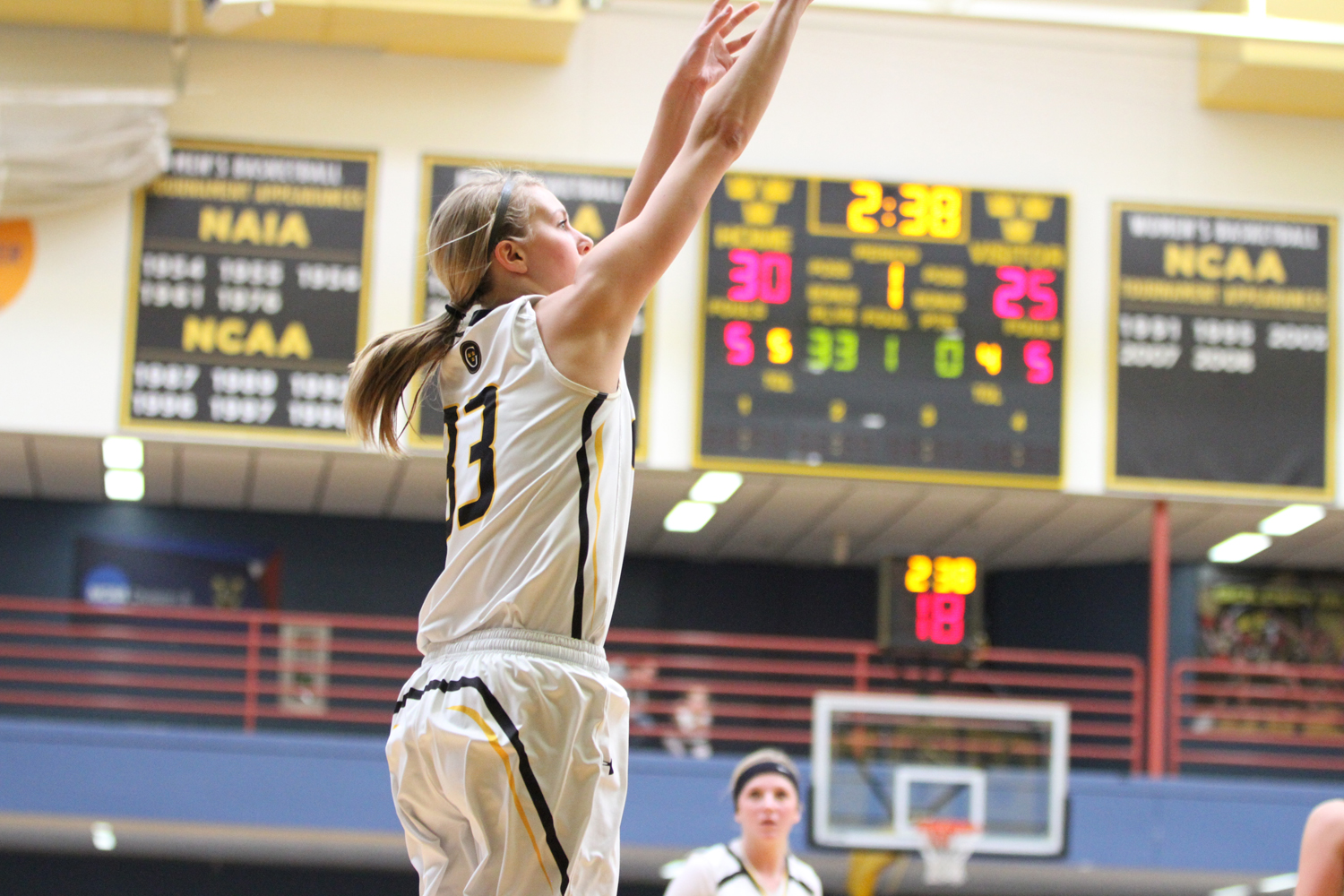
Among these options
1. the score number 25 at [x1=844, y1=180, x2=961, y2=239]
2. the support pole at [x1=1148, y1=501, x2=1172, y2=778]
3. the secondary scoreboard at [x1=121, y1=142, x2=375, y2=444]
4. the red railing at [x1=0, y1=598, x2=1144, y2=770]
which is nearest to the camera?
the secondary scoreboard at [x1=121, y1=142, x2=375, y2=444]

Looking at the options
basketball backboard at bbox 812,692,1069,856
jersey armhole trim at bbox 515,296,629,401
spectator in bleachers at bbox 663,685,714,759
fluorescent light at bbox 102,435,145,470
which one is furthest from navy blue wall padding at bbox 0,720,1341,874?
jersey armhole trim at bbox 515,296,629,401

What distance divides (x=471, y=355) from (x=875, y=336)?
6990 millimetres

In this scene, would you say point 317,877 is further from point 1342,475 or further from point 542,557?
point 542,557

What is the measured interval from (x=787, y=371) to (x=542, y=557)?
693 centimetres

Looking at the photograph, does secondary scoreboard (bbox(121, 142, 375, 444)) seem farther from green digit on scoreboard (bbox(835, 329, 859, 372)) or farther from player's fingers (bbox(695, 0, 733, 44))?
player's fingers (bbox(695, 0, 733, 44))

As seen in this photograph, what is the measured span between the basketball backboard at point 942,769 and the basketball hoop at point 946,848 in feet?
0.13

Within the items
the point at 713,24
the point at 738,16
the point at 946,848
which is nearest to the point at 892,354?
the point at 946,848

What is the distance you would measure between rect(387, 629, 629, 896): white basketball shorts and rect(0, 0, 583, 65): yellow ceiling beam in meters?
7.51

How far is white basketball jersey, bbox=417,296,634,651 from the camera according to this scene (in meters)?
1.88

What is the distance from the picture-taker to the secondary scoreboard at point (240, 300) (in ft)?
28.2

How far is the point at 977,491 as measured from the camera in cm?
980

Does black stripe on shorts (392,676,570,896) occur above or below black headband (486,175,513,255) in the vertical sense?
below

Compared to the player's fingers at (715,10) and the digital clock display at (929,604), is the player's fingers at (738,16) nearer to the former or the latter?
the player's fingers at (715,10)

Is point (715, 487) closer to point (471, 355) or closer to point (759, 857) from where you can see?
point (759, 857)
